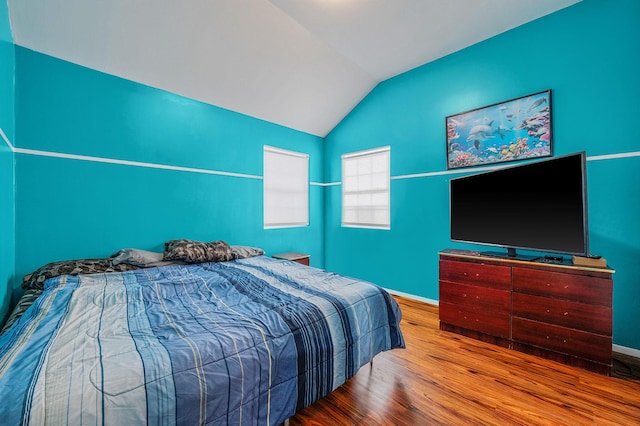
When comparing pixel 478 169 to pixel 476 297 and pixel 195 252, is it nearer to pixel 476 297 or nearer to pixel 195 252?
pixel 476 297

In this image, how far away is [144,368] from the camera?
95cm

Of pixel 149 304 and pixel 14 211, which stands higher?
pixel 14 211

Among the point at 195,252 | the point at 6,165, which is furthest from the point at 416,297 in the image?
the point at 6,165

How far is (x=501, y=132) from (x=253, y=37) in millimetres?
2886

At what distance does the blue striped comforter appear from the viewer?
0.85 m

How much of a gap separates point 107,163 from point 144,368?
2504 mm

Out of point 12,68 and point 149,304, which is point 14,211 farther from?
point 149,304

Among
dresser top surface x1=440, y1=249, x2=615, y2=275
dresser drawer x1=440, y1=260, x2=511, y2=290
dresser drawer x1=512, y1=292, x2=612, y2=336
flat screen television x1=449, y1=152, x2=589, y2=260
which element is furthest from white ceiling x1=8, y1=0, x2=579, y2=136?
dresser drawer x1=512, y1=292, x2=612, y2=336

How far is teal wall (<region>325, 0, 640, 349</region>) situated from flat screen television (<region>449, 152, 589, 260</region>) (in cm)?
43

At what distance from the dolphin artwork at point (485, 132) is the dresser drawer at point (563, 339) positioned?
1890 millimetres

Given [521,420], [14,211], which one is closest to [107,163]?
[14,211]

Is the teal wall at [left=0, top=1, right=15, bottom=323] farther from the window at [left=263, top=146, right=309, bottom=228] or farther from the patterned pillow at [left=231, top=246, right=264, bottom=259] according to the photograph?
the window at [left=263, top=146, right=309, bottom=228]

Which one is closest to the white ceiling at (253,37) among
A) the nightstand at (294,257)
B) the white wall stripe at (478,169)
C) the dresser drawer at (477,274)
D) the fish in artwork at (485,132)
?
the fish in artwork at (485,132)

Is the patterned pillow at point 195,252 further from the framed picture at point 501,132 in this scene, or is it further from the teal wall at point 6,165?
the framed picture at point 501,132
